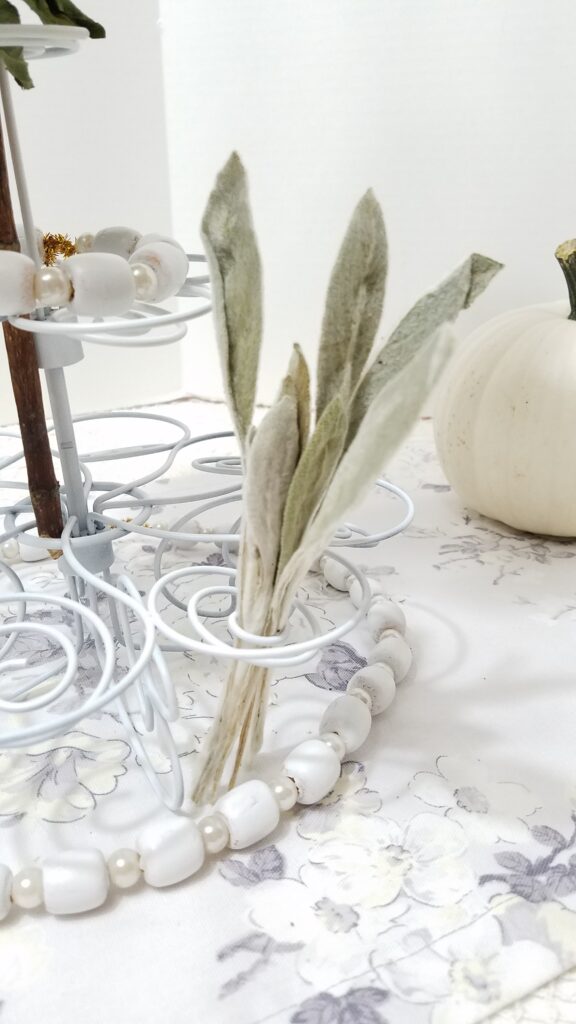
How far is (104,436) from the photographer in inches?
42.8

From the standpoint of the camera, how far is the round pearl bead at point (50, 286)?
0.41 meters

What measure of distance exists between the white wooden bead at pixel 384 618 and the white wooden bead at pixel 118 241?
289 mm

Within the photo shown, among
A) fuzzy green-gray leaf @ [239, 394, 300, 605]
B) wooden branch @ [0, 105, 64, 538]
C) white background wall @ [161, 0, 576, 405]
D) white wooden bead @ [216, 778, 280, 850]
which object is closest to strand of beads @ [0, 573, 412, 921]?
white wooden bead @ [216, 778, 280, 850]

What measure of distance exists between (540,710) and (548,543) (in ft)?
0.92

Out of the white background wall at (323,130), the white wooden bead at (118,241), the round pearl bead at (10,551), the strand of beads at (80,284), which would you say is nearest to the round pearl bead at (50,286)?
the strand of beads at (80,284)

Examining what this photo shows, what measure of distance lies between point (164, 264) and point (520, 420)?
0.40 meters

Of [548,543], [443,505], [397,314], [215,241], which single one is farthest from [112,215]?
[215,241]

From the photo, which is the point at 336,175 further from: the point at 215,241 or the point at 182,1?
the point at 215,241

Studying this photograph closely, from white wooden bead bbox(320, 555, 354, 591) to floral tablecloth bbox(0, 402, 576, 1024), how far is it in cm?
6

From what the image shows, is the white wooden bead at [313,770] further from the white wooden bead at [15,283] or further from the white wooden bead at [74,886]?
the white wooden bead at [15,283]

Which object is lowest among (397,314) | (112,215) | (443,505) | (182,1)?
(443,505)

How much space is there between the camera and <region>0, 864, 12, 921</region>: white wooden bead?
41 centimetres

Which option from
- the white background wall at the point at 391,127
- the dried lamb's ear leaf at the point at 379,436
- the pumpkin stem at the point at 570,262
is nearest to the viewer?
the dried lamb's ear leaf at the point at 379,436

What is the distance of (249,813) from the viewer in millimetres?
444
